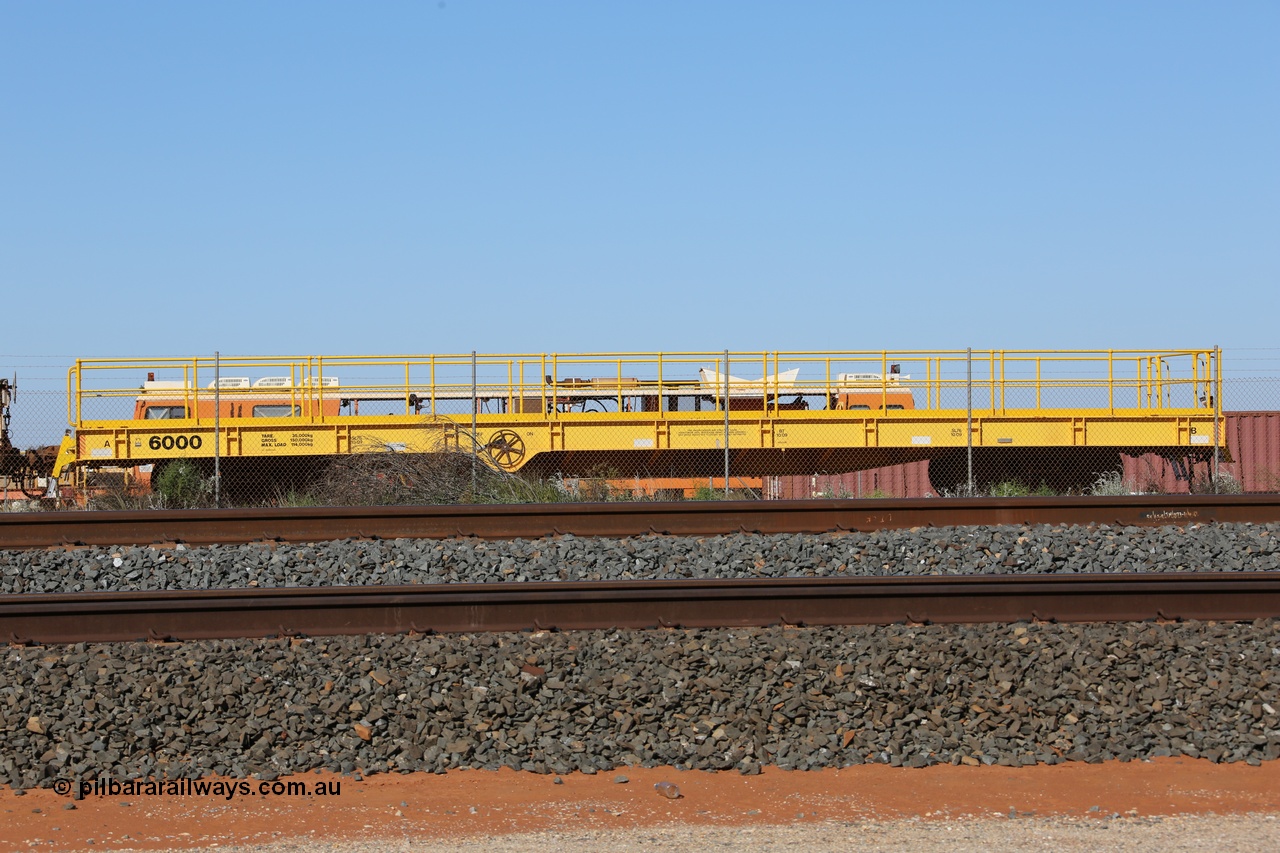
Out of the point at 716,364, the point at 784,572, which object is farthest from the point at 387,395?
the point at 784,572

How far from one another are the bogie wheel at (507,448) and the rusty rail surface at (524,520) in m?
6.48

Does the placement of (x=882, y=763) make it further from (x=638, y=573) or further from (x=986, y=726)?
(x=638, y=573)

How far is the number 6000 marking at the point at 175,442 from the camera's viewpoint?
62.5 ft

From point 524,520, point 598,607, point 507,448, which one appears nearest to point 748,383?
point 507,448

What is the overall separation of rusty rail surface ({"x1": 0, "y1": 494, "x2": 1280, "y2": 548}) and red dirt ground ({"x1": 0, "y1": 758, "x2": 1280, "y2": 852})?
640cm

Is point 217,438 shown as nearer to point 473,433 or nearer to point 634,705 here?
point 473,433

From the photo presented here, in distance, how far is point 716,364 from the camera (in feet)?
63.7

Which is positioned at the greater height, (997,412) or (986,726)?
(997,412)

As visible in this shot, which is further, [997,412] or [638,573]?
[997,412]

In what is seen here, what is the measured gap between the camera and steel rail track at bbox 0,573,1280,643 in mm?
8102

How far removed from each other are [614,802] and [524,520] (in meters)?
6.88

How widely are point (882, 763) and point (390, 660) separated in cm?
306

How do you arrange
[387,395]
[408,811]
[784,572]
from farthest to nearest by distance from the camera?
[387,395]
[784,572]
[408,811]

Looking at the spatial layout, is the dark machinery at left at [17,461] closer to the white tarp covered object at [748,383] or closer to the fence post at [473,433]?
the fence post at [473,433]
